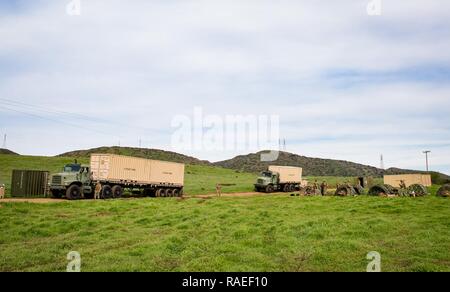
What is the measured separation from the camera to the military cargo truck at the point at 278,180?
52062 mm

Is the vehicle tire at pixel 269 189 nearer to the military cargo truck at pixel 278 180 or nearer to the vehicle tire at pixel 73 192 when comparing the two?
the military cargo truck at pixel 278 180

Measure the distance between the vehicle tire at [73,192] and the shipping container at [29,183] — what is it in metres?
4.29

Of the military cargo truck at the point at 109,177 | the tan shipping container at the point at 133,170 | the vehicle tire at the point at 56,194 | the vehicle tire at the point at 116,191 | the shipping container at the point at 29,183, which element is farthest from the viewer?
the vehicle tire at the point at 116,191

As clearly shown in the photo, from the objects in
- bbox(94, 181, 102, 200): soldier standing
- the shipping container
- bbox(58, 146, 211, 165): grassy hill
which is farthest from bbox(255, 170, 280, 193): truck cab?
bbox(58, 146, 211, 165): grassy hill

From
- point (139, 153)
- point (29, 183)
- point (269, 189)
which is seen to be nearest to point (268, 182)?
point (269, 189)

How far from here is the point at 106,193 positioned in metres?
35.7

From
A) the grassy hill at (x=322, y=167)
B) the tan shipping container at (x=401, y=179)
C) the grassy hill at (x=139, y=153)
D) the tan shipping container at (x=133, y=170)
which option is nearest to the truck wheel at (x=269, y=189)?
the tan shipping container at (x=133, y=170)

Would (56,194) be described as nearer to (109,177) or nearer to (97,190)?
(97,190)

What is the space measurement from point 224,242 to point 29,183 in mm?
28605

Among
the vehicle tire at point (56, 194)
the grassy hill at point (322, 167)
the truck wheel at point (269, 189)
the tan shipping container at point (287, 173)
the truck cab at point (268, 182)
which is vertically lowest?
the vehicle tire at point (56, 194)
